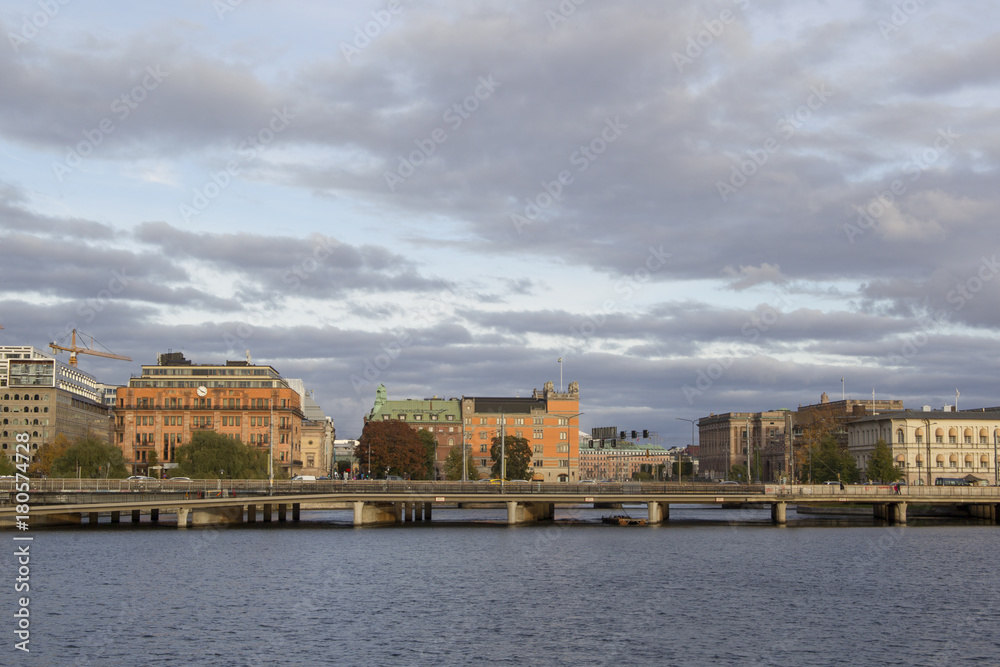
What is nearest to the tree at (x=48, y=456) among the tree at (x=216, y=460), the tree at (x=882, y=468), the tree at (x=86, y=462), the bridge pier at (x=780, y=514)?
the tree at (x=86, y=462)

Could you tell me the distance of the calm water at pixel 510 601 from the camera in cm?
5041

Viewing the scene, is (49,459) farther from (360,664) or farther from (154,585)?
(360,664)

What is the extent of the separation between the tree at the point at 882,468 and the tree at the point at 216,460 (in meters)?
103

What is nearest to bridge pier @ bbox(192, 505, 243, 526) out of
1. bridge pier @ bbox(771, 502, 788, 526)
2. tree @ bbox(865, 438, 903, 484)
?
bridge pier @ bbox(771, 502, 788, 526)

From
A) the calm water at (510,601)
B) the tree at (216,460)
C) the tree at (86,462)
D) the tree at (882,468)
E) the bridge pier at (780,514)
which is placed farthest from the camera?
the tree at (882,468)

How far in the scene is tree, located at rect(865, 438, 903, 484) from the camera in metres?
183

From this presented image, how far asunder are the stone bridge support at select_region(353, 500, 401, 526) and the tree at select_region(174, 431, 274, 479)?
31574 mm

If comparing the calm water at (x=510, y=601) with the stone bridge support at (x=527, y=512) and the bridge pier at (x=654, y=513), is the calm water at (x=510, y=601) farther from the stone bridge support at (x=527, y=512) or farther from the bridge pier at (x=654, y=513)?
the bridge pier at (x=654, y=513)

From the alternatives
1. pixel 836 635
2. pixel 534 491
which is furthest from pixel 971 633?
pixel 534 491

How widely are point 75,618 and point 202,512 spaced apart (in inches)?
2613

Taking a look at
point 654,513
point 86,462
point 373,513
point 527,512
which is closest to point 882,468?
point 654,513

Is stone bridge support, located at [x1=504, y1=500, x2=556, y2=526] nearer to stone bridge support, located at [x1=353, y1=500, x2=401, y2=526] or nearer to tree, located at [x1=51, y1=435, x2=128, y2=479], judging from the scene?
stone bridge support, located at [x1=353, y1=500, x2=401, y2=526]

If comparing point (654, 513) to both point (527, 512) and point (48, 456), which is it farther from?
point (48, 456)

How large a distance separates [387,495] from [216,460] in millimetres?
42806
